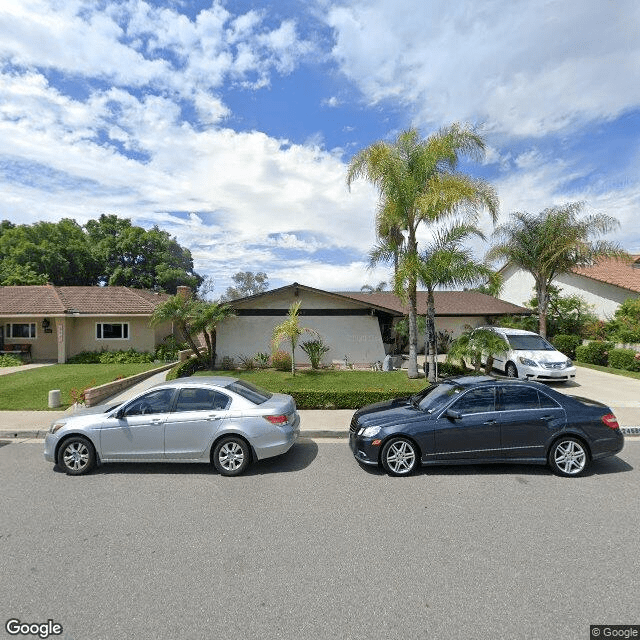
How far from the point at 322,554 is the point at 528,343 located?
13.3 meters

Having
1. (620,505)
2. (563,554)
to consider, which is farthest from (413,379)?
(563,554)

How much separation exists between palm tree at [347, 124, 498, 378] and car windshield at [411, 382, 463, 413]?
5.61 m

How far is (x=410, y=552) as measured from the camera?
3.79 metres

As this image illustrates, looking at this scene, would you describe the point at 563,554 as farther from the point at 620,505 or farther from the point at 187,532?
the point at 187,532

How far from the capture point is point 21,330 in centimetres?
2023

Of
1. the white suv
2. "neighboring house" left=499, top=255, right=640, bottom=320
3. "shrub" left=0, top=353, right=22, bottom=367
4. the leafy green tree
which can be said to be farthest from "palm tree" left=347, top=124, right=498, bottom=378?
the leafy green tree

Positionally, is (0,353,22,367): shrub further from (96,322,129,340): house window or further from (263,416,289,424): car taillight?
(263,416,289,424): car taillight

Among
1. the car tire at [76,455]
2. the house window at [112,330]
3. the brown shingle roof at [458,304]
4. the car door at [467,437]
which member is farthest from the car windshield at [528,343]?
the house window at [112,330]

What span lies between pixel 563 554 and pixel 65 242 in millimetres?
41575

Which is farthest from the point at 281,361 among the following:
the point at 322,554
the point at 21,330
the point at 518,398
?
the point at 21,330

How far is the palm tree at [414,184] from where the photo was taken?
11844 mm

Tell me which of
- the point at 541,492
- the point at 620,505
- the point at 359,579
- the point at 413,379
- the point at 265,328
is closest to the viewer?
the point at 359,579

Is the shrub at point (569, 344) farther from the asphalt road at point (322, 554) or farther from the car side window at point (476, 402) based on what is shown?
the car side window at point (476, 402)

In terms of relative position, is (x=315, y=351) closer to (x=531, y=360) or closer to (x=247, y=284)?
(x=531, y=360)
